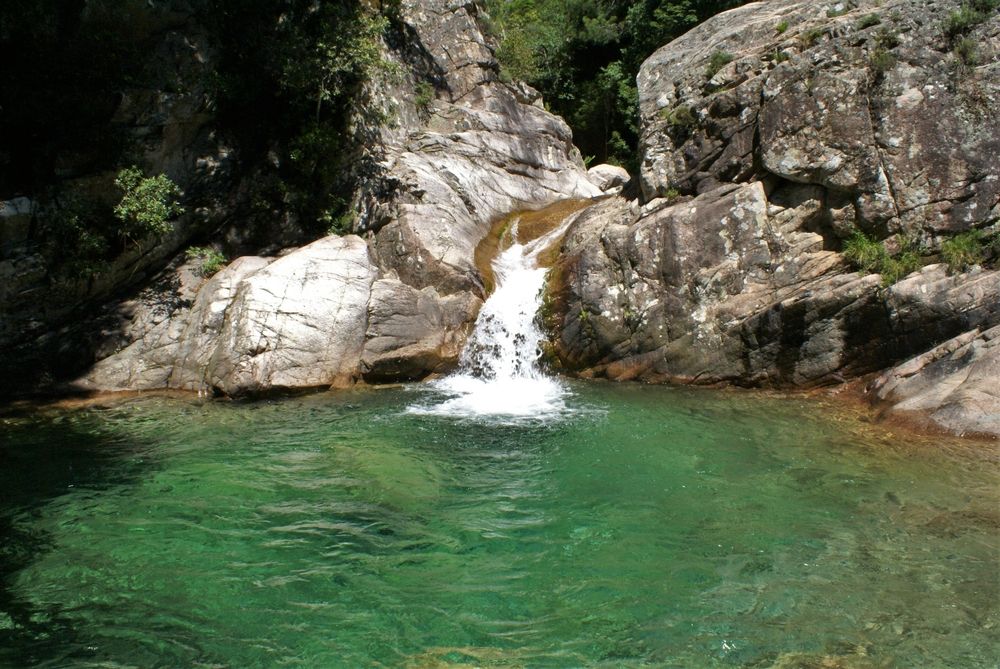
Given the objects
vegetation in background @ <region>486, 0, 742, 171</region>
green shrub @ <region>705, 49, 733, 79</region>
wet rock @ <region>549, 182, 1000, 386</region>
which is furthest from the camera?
vegetation in background @ <region>486, 0, 742, 171</region>

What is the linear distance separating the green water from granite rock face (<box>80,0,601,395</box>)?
2870 mm

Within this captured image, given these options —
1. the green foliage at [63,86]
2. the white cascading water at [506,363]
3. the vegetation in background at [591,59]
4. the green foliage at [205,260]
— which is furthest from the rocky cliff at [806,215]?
the vegetation in background at [591,59]

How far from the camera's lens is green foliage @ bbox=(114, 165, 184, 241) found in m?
14.5

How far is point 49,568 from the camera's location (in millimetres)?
6551

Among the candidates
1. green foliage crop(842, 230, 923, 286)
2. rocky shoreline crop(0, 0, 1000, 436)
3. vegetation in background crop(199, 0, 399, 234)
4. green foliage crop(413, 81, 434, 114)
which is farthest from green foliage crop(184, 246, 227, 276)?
green foliage crop(842, 230, 923, 286)

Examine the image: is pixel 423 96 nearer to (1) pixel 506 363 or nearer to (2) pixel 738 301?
(1) pixel 506 363

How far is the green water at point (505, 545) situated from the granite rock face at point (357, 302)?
113 inches

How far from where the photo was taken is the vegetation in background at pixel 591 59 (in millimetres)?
28156

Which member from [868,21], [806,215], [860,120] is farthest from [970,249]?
[868,21]

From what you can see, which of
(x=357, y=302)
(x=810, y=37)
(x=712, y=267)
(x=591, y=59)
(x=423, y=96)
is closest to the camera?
(x=712, y=267)

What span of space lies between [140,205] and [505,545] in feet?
38.7

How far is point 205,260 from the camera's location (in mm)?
16328

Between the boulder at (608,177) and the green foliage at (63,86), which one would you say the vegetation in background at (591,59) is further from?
the green foliage at (63,86)

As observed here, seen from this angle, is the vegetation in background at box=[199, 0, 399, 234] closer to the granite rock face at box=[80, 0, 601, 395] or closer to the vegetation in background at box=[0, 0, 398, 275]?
the vegetation in background at box=[0, 0, 398, 275]
